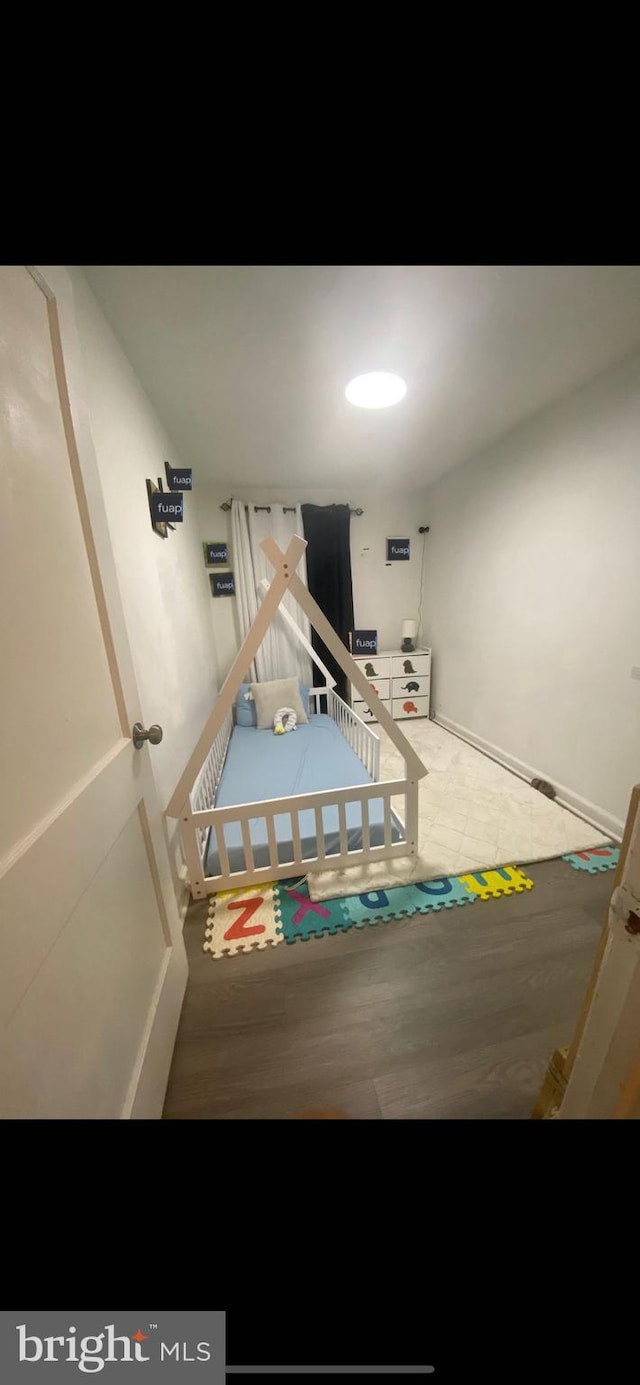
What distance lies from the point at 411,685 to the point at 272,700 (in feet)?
4.86

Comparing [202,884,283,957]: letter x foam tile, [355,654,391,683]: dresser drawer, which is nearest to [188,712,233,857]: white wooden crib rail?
[202,884,283,957]: letter x foam tile

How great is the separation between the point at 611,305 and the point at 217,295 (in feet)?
5.02

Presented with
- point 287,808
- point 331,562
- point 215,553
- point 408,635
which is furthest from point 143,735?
point 408,635

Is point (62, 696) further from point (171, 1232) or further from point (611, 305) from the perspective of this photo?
point (611, 305)

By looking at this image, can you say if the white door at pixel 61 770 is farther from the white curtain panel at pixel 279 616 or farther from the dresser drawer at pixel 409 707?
the dresser drawer at pixel 409 707

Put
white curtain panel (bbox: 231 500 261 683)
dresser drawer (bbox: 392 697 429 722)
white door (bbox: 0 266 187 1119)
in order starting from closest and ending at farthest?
white door (bbox: 0 266 187 1119)
white curtain panel (bbox: 231 500 261 683)
dresser drawer (bbox: 392 697 429 722)

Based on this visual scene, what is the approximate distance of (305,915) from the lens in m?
1.43

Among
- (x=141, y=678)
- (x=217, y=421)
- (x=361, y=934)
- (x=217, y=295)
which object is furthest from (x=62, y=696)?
(x=217, y=421)

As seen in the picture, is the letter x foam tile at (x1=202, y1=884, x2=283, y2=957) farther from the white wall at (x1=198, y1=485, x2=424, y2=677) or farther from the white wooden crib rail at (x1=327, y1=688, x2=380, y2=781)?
the white wall at (x1=198, y1=485, x2=424, y2=677)

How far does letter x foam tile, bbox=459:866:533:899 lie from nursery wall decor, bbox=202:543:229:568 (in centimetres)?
294

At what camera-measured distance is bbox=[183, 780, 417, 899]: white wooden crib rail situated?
1.47m

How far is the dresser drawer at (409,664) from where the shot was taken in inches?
132

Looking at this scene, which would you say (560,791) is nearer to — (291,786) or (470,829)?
(470,829)

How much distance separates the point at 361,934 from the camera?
53.4 inches
